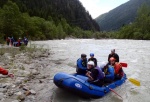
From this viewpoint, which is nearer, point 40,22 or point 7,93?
point 7,93

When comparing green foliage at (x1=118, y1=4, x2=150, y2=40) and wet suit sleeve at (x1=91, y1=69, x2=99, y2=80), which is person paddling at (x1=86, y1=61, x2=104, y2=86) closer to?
wet suit sleeve at (x1=91, y1=69, x2=99, y2=80)

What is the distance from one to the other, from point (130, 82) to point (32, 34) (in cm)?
4864

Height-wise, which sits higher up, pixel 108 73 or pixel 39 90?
pixel 108 73

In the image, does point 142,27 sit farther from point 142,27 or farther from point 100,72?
point 100,72

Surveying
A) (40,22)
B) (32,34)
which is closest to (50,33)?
(40,22)

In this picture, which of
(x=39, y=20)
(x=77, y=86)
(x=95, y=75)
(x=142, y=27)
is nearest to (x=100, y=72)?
(x=95, y=75)

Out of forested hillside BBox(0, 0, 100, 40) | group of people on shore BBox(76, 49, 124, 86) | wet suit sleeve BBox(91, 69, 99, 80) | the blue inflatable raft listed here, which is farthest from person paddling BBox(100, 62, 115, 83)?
forested hillside BBox(0, 0, 100, 40)

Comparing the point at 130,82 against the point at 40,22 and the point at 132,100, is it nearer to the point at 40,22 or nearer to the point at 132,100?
the point at 132,100

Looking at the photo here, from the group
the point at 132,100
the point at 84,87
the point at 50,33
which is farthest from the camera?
the point at 50,33

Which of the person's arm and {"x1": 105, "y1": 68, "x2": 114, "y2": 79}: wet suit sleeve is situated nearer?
the person's arm

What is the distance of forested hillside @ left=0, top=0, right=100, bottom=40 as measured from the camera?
131 ft

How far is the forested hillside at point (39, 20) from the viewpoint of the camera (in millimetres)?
40062

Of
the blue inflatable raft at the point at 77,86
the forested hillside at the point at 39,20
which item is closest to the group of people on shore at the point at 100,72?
the blue inflatable raft at the point at 77,86

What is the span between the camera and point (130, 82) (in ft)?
37.8
